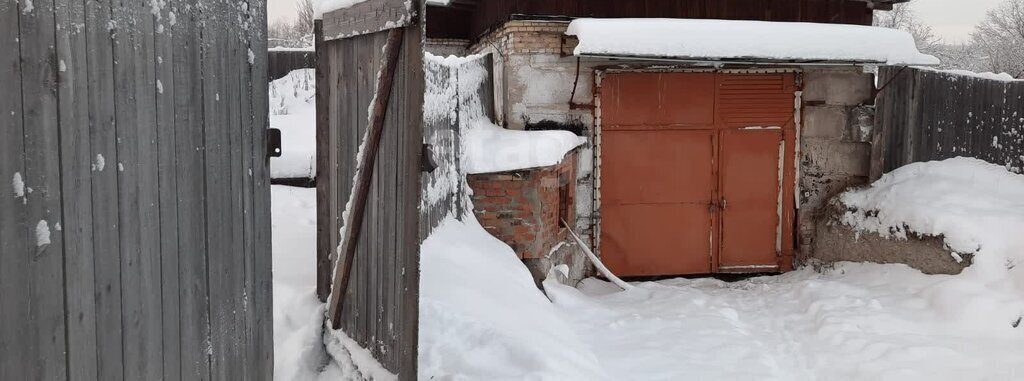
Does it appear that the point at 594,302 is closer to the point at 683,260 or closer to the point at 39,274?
the point at 683,260

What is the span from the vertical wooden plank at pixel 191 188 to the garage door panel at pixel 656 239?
294 inches

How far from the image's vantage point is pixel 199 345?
8.80 ft

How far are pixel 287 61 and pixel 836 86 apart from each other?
422 inches

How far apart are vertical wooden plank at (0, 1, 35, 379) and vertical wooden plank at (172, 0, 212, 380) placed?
71 centimetres

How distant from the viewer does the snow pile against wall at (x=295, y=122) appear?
7785 millimetres

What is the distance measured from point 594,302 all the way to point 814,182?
3904 mm

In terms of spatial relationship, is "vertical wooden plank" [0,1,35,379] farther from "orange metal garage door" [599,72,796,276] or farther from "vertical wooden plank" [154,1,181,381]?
"orange metal garage door" [599,72,796,276]

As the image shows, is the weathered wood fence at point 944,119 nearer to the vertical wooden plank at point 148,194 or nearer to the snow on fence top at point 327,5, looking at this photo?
the snow on fence top at point 327,5

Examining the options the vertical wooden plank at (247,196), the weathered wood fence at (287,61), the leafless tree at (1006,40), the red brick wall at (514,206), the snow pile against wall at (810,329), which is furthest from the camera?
the leafless tree at (1006,40)

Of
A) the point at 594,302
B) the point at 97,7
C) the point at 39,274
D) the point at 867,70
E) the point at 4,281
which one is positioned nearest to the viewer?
the point at 4,281

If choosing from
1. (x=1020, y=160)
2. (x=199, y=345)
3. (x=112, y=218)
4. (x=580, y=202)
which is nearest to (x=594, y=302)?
(x=580, y=202)

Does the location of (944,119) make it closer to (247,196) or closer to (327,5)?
(327,5)

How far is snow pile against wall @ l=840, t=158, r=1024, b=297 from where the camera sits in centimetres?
769

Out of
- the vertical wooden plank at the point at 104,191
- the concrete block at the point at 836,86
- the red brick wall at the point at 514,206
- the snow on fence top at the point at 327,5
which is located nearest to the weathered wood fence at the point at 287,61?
the concrete block at the point at 836,86
